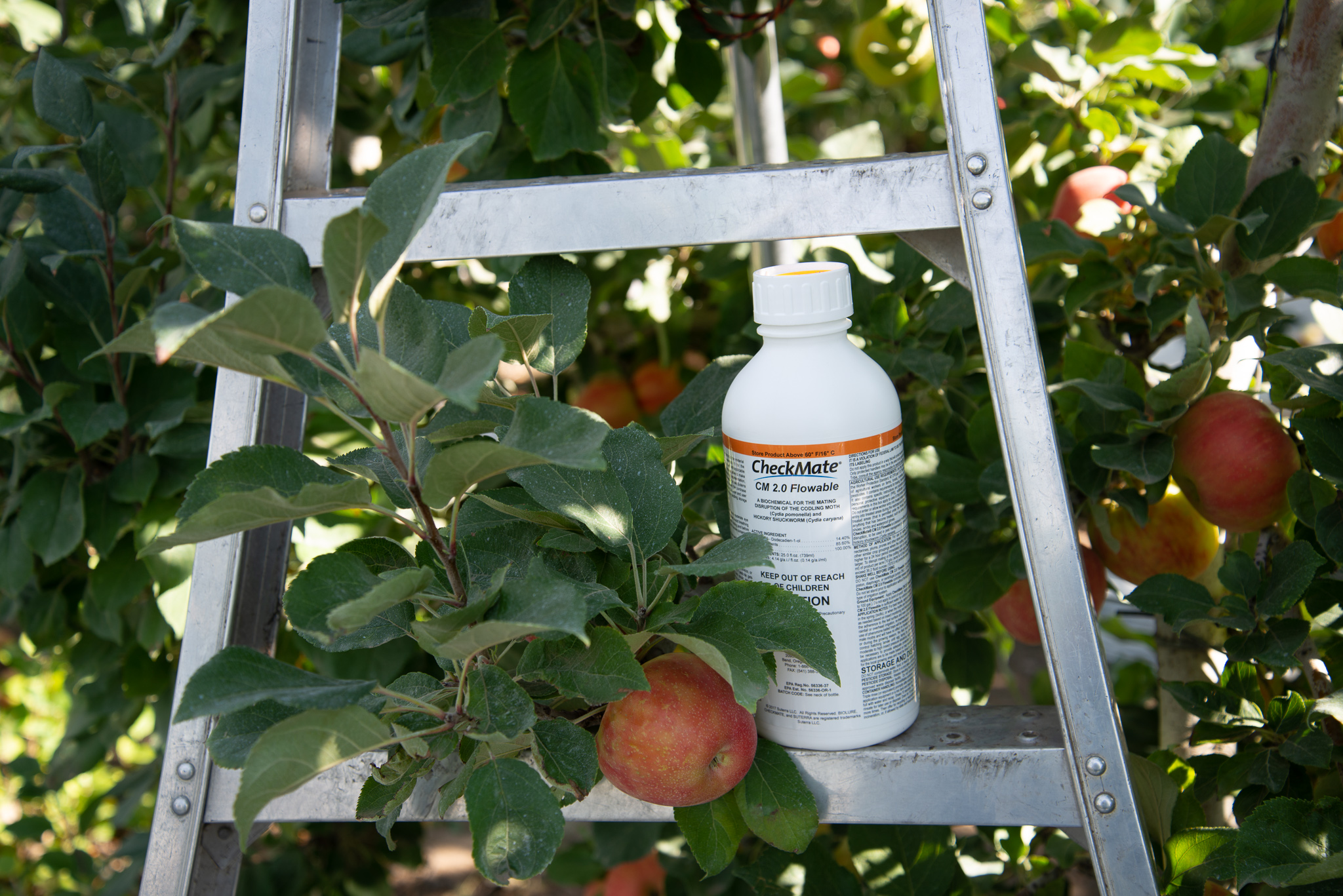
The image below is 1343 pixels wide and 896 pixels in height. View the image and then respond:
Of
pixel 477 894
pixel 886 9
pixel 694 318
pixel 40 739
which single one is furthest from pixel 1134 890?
pixel 40 739

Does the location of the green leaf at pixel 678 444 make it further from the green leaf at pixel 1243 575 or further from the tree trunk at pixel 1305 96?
the tree trunk at pixel 1305 96

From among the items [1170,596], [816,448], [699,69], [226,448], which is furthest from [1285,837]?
[699,69]

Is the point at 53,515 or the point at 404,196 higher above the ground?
the point at 404,196

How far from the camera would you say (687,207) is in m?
0.55

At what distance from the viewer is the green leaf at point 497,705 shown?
455 millimetres

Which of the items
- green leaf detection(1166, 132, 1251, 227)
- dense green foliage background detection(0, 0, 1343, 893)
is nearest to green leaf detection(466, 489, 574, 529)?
dense green foliage background detection(0, 0, 1343, 893)

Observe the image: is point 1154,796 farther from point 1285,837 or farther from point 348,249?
point 348,249

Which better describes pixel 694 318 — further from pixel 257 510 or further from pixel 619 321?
pixel 257 510

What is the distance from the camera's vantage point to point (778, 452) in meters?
Answer: 0.54

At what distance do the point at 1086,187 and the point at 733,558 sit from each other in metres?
0.74

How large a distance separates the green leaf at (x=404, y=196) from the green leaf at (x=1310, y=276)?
0.70m

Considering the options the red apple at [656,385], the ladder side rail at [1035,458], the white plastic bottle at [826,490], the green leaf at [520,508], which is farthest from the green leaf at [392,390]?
the red apple at [656,385]

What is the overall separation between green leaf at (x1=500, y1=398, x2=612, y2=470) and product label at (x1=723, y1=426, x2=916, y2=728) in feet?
0.53

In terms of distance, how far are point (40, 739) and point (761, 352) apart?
2530 millimetres
